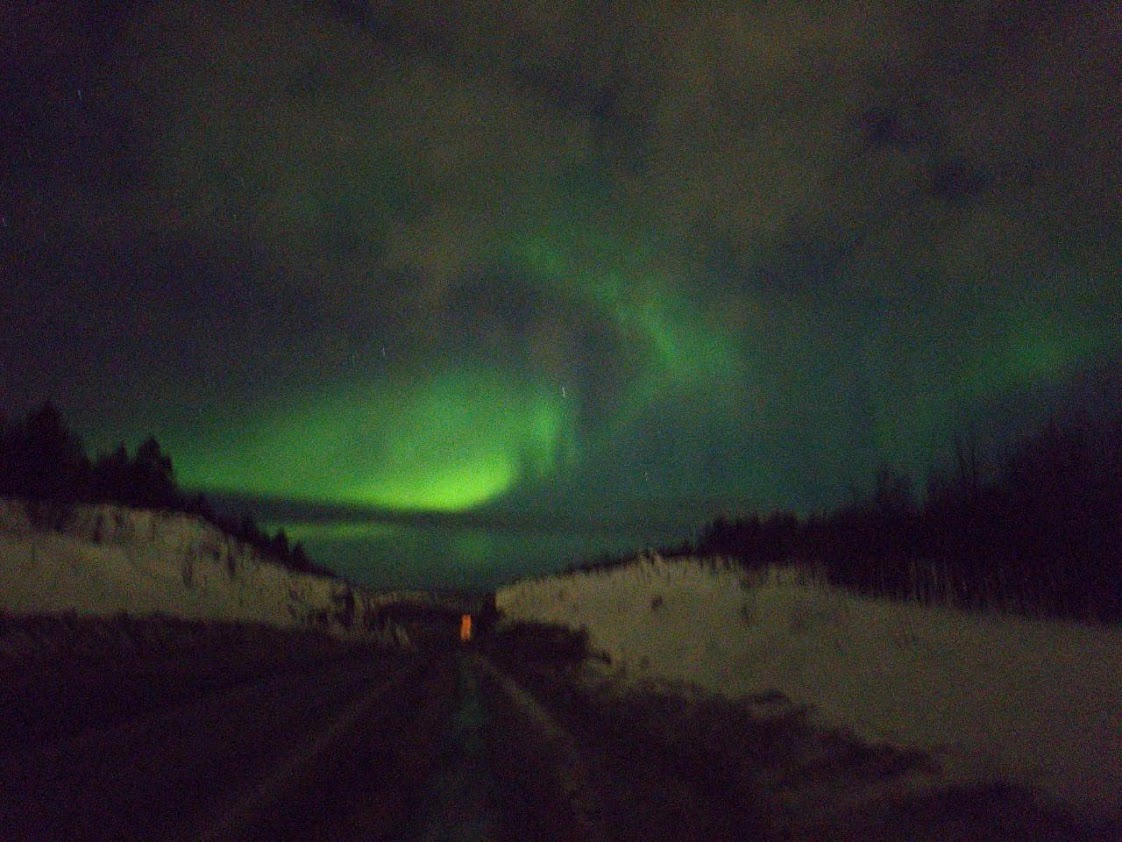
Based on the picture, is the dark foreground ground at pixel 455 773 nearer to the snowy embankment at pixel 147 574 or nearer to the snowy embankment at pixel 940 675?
the snowy embankment at pixel 940 675

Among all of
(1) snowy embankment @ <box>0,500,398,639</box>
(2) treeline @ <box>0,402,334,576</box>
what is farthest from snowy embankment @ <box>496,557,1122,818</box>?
(2) treeline @ <box>0,402,334,576</box>

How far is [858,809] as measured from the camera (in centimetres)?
873

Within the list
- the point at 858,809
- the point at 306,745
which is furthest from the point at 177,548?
the point at 858,809

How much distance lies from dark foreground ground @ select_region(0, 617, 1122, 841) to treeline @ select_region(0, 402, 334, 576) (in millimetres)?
48948

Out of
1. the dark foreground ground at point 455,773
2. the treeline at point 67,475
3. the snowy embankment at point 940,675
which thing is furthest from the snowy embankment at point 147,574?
the snowy embankment at point 940,675

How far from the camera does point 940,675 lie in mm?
14008

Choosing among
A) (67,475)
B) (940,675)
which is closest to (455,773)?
(940,675)

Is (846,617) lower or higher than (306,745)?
higher

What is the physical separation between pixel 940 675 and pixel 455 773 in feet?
24.5

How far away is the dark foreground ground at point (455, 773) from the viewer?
26.4ft

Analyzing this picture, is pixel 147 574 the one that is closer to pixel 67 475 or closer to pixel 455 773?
pixel 67 475

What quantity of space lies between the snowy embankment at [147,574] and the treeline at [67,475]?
3.65 meters

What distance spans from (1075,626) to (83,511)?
→ 65.7 meters

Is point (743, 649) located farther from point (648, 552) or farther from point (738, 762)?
point (648, 552)
